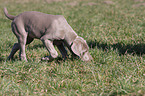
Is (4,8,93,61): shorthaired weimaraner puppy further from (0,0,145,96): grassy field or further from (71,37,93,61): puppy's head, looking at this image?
(0,0,145,96): grassy field

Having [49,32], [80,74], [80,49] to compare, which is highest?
[49,32]

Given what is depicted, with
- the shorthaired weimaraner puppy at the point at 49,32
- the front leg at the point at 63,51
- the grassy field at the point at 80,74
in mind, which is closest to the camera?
the grassy field at the point at 80,74

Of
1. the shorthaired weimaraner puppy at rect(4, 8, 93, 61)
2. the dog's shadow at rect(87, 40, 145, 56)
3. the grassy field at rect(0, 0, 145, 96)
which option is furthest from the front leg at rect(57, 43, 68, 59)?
the dog's shadow at rect(87, 40, 145, 56)

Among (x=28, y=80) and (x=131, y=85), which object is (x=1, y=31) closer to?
(x=28, y=80)

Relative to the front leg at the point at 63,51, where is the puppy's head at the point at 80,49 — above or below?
above

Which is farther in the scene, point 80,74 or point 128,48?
point 128,48

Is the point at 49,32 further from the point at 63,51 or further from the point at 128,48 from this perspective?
the point at 128,48

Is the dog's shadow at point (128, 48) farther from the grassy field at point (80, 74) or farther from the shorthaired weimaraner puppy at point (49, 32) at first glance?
the shorthaired weimaraner puppy at point (49, 32)

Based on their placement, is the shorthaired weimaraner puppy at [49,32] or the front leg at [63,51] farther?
the front leg at [63,51]

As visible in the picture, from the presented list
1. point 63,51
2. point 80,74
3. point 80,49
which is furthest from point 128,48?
point 80,74

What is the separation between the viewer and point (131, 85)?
112 inches

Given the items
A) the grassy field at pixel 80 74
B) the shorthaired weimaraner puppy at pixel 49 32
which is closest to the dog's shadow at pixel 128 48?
the grassy field at pixel 80 74

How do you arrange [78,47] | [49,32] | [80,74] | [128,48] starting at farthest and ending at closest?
[128,48] → [78,47] → [49,32] → [80,74]

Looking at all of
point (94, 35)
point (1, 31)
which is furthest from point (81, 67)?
point (1, 31)
